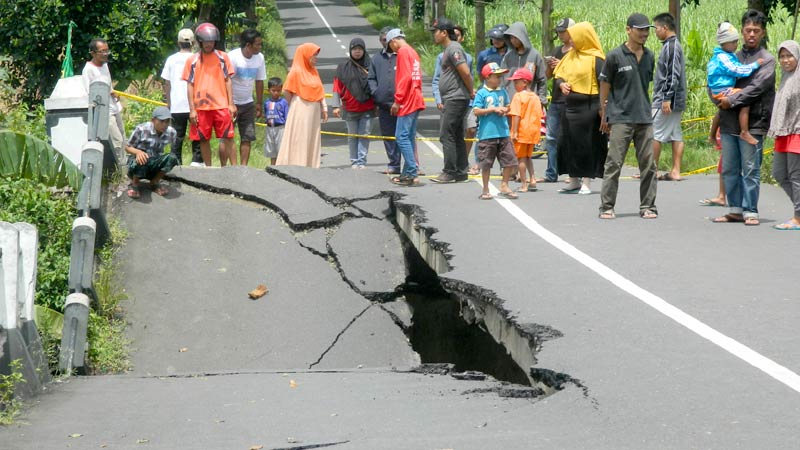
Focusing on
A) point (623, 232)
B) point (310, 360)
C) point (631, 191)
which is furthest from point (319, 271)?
point (631, 191)

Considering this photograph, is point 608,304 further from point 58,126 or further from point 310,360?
point 58,126

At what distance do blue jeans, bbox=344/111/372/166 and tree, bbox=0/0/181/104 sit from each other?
3855 millimetres

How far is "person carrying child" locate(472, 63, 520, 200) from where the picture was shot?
12.3 meters

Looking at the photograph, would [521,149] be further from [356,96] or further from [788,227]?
[788,227]

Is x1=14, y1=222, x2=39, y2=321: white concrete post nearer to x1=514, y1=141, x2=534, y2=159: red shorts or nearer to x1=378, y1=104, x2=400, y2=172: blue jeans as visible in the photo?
x1=514, y1=141, x2=534, y2=159: red shorts

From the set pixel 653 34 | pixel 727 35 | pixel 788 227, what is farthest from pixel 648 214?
pixel 653 34

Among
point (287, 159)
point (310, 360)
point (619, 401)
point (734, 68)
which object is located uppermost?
point (734, 68)

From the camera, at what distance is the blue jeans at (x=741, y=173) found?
10758 millimetres

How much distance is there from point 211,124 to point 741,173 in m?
6.12

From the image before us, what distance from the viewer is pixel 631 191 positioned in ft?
43.1

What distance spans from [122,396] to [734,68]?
6697 millimetres

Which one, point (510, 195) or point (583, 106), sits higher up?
point (583, 106)

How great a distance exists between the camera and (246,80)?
14.4 metres

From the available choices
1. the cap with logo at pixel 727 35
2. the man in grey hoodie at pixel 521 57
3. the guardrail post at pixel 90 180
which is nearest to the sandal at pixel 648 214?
the cap with logo at pixel 727 35
